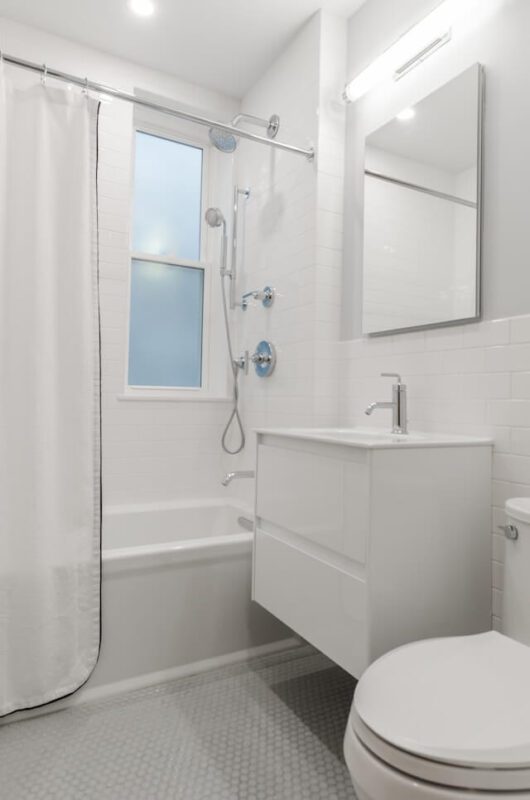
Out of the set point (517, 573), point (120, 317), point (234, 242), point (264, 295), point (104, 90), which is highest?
point (104, 90)

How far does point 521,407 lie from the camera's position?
1.41 metres

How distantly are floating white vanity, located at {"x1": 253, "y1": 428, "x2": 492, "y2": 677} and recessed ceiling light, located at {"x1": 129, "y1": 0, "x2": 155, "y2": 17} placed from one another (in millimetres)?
2027

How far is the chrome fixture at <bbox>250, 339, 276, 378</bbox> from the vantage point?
2.45 m

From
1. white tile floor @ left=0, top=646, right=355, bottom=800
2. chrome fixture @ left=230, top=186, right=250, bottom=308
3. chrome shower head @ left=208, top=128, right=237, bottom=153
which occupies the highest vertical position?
chrome shower head @ left=208, top=128, right=237, bottom=153

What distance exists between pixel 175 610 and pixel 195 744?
17.4 inches

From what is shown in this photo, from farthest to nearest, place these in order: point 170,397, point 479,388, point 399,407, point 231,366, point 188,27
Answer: point 231,366 < point 170,397 < point 188,27 < point 399,407 < point 479,388

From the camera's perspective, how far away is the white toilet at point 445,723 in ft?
2.39

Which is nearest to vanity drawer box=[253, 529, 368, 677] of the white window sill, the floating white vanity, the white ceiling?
the floating white vanity

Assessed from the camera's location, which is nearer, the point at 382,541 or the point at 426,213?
the point at 382,541

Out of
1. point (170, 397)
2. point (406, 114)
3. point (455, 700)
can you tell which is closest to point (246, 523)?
point (170, 397)

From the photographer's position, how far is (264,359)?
8.12ft

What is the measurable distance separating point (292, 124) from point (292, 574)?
203 centimetres

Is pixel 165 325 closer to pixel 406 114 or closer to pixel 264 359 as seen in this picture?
pixel 264 359

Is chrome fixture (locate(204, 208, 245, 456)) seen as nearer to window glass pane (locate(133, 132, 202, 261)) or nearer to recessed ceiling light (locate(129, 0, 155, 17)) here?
window glass pane (locate(133, 132, 202, 261))
